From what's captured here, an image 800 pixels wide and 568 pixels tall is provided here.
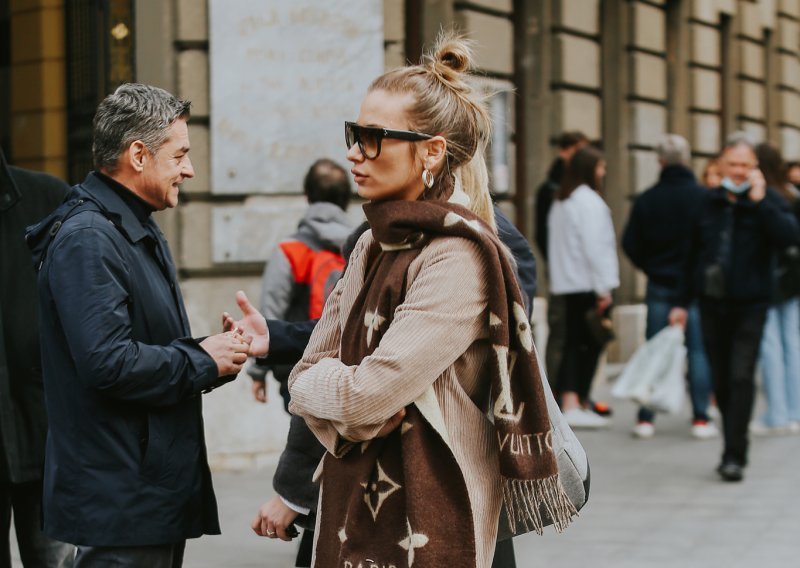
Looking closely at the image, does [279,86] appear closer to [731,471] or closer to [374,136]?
[731,471]

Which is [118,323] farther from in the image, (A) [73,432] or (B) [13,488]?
(B) [13,488]

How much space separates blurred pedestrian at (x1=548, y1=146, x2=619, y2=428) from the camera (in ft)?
29.7

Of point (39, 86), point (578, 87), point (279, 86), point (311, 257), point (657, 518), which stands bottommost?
point (657, 518)

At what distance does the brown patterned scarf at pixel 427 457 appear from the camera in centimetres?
252

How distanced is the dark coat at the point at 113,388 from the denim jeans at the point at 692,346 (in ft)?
20.1

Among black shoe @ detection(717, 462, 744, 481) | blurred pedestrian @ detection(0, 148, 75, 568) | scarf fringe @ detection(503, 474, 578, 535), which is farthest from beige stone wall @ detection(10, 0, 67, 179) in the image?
scarf fringe @ detection(503, 474, 578, 535)

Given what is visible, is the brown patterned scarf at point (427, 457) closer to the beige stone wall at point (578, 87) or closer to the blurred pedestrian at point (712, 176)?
the beige stone wall at point (578, 87)

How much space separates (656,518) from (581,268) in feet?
9.81

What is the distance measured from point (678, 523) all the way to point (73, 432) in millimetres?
3903

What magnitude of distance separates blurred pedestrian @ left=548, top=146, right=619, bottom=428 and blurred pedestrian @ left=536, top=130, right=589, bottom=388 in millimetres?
50

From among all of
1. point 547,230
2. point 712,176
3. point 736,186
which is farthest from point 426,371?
point 712,176

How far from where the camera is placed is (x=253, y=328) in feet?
10.9

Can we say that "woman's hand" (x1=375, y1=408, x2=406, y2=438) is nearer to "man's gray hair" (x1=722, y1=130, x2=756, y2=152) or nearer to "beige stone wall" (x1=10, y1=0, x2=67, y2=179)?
"man's gray hair" (x1=722, y1=130, x2=756, y2=152)

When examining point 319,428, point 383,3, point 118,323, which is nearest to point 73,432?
point 118,323
